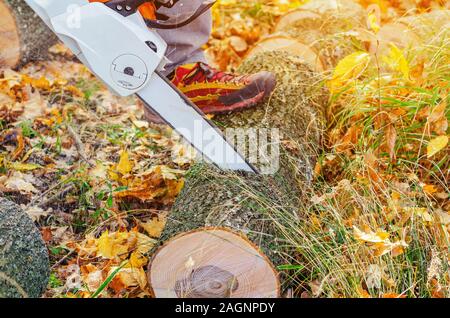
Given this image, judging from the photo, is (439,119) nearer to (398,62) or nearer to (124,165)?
(398,62)

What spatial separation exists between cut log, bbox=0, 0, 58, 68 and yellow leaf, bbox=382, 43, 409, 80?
1.95m

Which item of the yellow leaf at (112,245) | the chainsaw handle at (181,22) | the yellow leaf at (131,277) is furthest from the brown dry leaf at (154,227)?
the chainsaw handle at (181,22)

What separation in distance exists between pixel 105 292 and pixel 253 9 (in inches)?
107

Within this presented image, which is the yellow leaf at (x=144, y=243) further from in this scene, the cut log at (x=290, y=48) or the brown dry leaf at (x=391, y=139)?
the cut log at (x=290, y=48)

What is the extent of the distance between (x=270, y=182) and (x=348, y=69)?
2.32 ft

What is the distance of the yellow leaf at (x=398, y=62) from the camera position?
2.80m

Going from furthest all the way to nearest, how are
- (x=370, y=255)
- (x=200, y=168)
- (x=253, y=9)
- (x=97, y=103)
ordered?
(x=253, y=9), (x=97, y=103), (x=200, y=168), (x=370, y=255)

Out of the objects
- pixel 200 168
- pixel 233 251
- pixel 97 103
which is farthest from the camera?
pixel 97 103

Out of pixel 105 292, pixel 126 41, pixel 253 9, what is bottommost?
pixel 253 9

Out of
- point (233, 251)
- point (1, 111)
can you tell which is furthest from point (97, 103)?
point (233, 251)

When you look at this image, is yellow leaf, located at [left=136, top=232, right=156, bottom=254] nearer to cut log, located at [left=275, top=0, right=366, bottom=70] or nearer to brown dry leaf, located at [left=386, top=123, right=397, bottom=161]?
brown dry leaf, located at [left=386, top=123, right=397, bottom=161]

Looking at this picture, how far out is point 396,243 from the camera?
2123 mm

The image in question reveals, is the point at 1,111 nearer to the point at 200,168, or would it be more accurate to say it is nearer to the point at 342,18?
the point at 200,168

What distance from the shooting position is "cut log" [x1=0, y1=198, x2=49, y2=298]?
2.08 m
